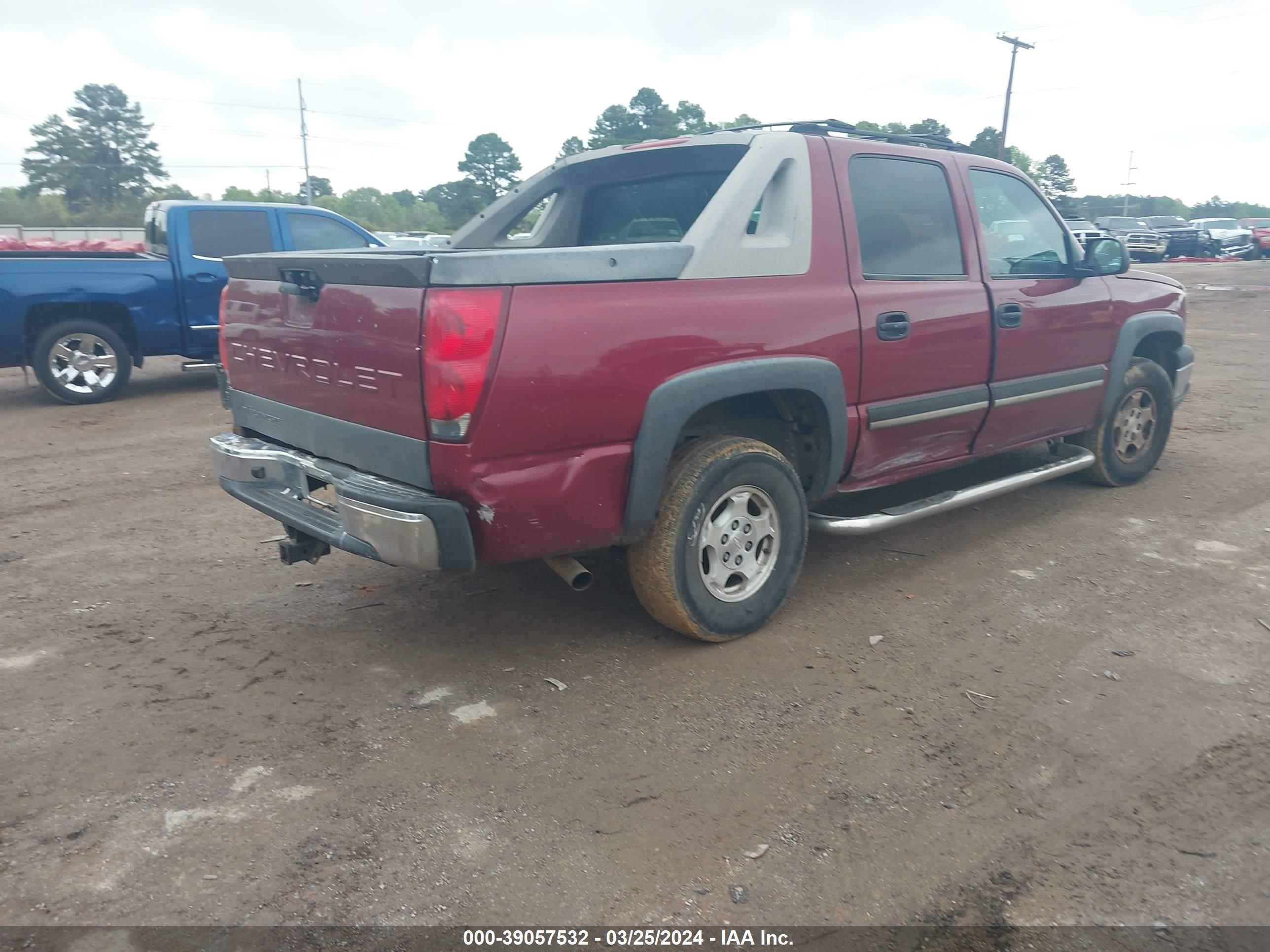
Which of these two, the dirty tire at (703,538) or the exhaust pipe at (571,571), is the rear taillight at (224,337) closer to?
the exhaust pipe at (571,571)

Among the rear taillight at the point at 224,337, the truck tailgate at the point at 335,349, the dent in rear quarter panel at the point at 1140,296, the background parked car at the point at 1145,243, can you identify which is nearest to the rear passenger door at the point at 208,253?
the rear taillight at the point at 224,337

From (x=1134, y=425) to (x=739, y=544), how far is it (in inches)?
136

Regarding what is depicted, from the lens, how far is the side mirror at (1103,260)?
5.03m

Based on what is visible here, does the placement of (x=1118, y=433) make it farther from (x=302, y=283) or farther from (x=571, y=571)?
(x=302, y=283)

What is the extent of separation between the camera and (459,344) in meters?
2.82

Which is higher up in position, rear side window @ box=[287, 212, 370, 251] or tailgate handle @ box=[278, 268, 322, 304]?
rear side window @ box=[287, 212, 370, 251]

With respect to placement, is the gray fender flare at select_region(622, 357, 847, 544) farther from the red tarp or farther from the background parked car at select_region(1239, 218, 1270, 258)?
the background parked car at select_region(1239, 218, 1270, 258)

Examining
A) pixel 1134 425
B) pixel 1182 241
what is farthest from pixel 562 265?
pixel 1182 241

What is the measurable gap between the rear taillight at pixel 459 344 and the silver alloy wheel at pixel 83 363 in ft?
23.6

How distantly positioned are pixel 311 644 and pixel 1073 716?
9.26 ft

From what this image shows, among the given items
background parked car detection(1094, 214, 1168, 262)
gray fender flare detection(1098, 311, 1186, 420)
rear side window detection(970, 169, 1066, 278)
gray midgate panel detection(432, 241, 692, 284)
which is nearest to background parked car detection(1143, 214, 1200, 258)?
background parked car detection(1094, 214, 1168, 262)

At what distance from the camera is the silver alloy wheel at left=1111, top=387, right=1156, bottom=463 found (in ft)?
18.7

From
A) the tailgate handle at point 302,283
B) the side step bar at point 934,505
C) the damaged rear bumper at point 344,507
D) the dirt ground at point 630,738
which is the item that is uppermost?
the tailgate handle at point 302,283

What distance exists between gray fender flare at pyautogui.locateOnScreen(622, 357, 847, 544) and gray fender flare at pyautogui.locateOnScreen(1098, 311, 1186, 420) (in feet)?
8.39
